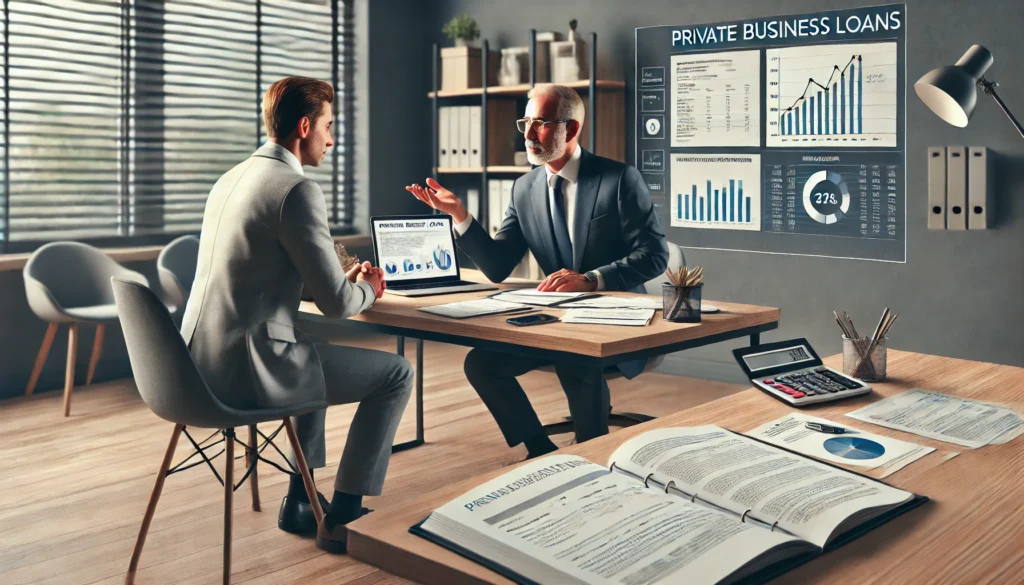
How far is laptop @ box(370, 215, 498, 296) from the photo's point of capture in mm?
3029

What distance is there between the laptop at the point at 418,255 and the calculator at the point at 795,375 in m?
1.49

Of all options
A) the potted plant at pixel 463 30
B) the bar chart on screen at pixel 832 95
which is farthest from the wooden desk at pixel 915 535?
the potted plant at pixel 463 30

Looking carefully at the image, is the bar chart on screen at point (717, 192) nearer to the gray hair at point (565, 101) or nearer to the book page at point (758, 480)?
the gray hair at point (565, 101)

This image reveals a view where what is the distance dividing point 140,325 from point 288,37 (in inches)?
157

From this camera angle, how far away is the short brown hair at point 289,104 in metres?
2.54

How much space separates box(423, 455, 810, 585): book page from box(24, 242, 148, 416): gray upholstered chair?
149 inches

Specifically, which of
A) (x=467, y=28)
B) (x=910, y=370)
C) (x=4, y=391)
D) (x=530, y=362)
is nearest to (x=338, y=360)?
(x=530, y=362)

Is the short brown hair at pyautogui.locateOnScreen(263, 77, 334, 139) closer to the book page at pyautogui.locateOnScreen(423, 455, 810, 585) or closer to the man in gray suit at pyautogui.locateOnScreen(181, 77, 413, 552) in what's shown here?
the man in gray suit at pyautogui.locateOnScreen(181, 77, 413, 552)

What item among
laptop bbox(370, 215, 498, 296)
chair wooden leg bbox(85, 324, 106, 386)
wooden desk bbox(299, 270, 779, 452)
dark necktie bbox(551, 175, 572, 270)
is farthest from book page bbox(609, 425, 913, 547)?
chair wooden leg bbox(85, 324, 106, 386)

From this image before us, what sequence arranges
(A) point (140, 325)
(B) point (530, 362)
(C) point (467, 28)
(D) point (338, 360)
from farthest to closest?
(C) point (467, 28) → (B) point (530, 362) → (D) point (338, 360) → (A) point (140, 325)

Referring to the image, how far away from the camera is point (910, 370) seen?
181 cm

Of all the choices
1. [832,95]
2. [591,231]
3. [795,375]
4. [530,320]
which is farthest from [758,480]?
[832,95]

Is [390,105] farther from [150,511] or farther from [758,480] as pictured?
[758,480]

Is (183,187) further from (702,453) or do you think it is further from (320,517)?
(702,453)
